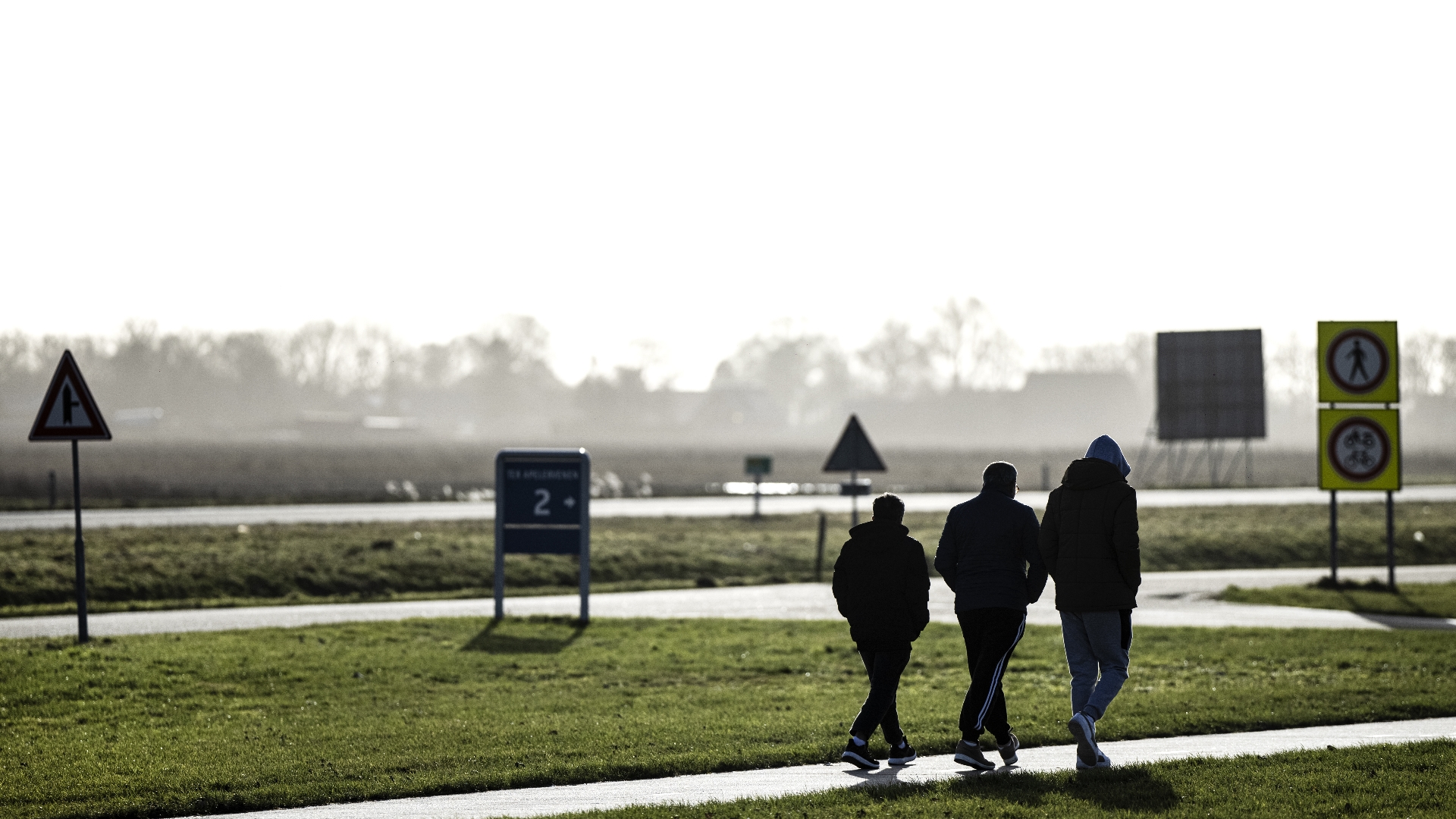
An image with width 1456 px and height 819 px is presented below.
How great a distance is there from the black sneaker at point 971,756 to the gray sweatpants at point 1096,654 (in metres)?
0.61

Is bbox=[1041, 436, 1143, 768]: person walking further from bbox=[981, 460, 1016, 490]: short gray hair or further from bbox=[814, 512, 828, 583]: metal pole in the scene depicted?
bbox=[814, 512, 828, 583]: metal pole

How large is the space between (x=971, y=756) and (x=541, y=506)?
9367 mm

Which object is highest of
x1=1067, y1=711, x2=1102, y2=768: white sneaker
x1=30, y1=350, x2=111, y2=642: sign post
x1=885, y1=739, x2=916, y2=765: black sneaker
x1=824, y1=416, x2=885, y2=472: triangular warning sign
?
x1=30, y1=350, x2=111, y2=642: sign post

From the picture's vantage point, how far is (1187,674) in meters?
12.3

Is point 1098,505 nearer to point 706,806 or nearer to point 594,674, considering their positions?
point 706,806

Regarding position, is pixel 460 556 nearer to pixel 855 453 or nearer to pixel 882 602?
pixel 855 453

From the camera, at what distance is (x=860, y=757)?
26.9ft

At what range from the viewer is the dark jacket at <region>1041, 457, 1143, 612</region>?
7.77 m

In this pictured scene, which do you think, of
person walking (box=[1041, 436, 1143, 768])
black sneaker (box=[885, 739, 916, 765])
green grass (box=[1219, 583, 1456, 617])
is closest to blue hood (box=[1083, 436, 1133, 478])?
person walking (box=[1041, 436, 1143, 768])

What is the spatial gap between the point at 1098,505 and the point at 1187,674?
518 cm

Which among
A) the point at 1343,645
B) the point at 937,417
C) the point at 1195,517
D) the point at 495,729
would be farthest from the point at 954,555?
the point at 937,417

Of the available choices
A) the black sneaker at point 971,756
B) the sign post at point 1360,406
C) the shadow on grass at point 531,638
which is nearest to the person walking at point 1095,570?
the black sneaker at point 971,756

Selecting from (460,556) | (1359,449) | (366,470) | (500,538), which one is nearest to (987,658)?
(500,538)

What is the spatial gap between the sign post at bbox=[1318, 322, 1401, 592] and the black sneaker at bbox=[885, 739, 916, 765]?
12397 millimetres
